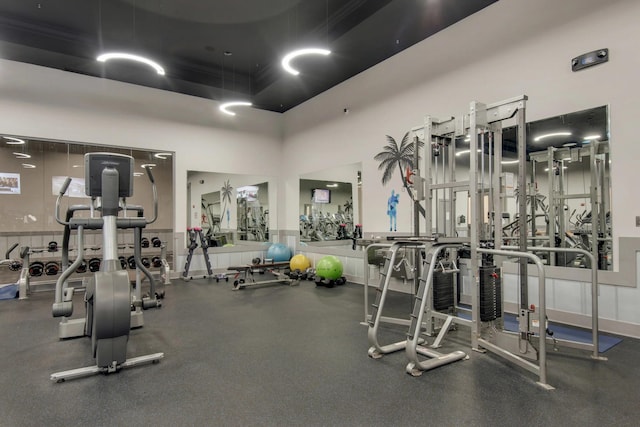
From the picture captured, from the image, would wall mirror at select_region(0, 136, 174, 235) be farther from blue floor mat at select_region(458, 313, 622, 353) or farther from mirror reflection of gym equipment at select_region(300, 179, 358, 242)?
blue floor mat at select_region(458, 313, 622, 353)

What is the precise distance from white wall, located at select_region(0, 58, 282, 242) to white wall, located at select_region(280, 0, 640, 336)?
8.36 ft

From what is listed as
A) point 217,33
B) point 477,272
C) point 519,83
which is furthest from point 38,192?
point 519,83

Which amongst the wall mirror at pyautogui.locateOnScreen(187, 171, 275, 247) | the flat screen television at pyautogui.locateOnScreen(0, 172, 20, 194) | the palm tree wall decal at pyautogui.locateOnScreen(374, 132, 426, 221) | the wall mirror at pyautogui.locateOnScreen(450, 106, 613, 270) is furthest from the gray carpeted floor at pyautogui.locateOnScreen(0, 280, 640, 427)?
the wall mirror at pyautogui.locateOnScreen(187, 171, 275, 247)

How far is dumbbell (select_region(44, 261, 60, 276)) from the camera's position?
624cm

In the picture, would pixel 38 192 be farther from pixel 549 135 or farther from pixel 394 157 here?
pixel 549 135

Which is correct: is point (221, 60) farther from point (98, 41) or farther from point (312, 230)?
point (312, 230)

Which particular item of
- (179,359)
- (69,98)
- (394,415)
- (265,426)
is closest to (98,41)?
(69,98)

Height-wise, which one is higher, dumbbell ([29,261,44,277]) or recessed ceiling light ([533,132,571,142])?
recessed ceiling light ([533,132,571,142])

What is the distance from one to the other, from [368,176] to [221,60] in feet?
12.3

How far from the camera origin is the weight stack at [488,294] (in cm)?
321

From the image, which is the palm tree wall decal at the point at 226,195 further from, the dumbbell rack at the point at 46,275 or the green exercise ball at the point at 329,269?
the green exercise ball at the point at 329,269

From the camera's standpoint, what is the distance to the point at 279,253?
812 centimetres

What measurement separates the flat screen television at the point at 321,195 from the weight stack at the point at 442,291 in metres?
4.61

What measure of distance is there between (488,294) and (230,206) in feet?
22.2
